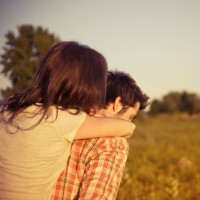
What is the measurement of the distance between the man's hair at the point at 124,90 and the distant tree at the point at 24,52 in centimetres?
941

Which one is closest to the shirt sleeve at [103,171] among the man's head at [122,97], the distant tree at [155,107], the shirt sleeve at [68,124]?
the shirt sleeve at [68,124]

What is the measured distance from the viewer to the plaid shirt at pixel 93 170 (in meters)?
1.45

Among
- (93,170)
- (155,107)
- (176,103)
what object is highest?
(93,170)

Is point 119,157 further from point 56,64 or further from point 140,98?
point 140,98

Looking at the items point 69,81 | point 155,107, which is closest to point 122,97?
point 69,81

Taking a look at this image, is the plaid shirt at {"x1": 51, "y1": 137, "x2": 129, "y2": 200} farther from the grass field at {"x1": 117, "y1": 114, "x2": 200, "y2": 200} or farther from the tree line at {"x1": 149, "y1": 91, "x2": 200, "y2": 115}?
the tree line at {"x1": 149, "y1": 91, "x2": 200, "y2": 115}

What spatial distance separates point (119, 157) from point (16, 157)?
15.5 inches

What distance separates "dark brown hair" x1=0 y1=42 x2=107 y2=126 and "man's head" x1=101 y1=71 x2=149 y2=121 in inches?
10.9

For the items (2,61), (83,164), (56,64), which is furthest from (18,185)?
(2,61)

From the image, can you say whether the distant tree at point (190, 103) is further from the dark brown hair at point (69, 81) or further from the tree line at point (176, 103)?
the dark brown hair at point (69, 81)

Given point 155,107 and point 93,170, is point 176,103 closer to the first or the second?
point 155,107

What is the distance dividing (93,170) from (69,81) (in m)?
0.37

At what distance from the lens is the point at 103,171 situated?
1.46 meters

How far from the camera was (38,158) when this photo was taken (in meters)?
1.52
